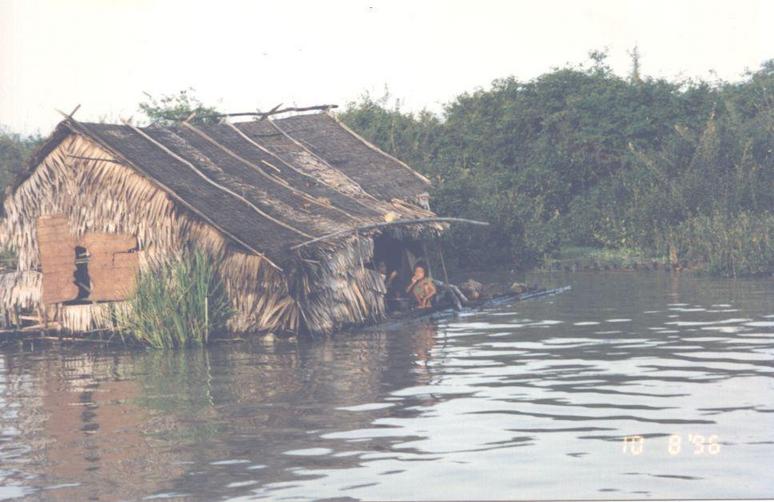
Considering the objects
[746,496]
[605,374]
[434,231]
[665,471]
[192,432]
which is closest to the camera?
[746,496]

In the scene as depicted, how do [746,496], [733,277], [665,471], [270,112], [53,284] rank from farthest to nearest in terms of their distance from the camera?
[733,277] < [270,112] < [53,284] < [665,471] < [746,496]

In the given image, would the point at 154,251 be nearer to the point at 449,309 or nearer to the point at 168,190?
the point at 168,190

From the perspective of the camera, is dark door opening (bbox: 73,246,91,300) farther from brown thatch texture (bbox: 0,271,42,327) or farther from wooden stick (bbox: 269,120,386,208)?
wooden stick (bbox: 269,120,386,208)

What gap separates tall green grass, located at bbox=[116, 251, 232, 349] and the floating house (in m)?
0.22

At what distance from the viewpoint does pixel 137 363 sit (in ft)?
45.9

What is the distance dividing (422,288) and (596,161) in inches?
598

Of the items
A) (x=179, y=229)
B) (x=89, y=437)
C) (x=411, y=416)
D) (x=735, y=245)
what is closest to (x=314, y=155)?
(x=179, y=229)

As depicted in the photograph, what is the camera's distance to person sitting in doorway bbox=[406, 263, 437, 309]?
1891 cm

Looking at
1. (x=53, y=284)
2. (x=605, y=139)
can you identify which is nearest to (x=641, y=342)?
(x=53, y=284)

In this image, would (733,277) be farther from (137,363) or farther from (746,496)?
(746,496)

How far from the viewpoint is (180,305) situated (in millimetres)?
15367

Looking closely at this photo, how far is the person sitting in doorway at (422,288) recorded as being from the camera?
18.9m

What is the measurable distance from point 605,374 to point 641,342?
264 cm

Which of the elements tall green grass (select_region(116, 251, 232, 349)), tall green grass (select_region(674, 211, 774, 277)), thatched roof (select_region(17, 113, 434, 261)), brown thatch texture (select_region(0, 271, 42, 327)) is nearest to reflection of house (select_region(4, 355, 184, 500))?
tall green grass (select_region(116, 251, 232, 349))
